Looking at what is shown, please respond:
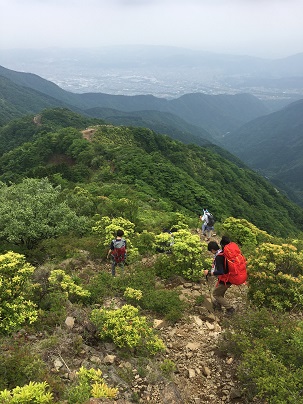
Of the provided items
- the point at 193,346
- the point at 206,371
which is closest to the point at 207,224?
the point at 193,346

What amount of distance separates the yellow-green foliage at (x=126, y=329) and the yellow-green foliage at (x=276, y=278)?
10.1 feet

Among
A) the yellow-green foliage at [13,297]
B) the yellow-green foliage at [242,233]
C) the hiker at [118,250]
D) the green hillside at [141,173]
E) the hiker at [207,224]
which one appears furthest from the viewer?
the green hillside at [141,173]

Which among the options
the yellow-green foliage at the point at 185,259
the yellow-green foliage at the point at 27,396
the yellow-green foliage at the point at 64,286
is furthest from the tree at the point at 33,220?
the yellow-green foliage at the point at 27,396

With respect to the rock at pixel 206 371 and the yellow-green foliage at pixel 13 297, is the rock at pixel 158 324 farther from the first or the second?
the yellow-green foliage at pixel 13 297

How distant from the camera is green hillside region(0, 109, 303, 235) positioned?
104 feet

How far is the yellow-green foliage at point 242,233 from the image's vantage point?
1505 centimetres

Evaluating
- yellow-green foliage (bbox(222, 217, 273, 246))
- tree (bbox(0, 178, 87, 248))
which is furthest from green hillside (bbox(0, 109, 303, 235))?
tree (bbox(0, 178, 87, 248))

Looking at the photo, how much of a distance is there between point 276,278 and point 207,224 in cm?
779

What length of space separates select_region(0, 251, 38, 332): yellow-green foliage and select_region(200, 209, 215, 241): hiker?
408 inches

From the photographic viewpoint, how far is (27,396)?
4.02 metres

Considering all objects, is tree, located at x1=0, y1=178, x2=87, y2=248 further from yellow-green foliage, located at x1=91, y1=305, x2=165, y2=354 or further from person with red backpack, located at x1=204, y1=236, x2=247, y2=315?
person with red backpack, located at x1=204, y1=236, x2=247, y2=315

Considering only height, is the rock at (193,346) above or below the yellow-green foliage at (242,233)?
above

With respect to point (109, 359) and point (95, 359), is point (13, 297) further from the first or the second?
point (109, 359)

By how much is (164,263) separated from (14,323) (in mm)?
5615
